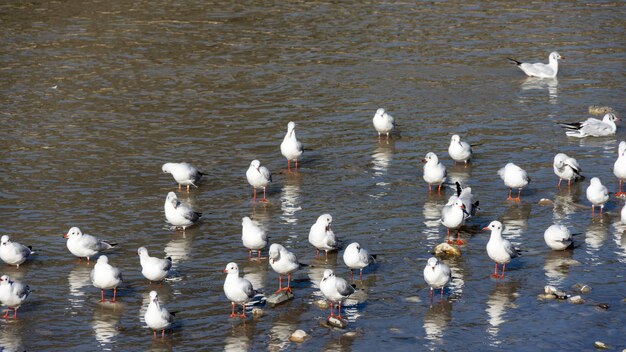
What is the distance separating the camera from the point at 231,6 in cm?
4050

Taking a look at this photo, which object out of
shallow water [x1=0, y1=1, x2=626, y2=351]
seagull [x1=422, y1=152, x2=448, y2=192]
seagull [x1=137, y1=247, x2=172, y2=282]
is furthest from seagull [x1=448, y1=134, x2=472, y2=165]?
seagull [x1=137, y1=247, x2=172, y2=282]

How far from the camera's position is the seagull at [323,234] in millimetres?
18516

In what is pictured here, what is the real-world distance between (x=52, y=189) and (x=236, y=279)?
294 inches

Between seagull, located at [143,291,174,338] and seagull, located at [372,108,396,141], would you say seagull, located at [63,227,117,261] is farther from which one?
seagull, located at [372,108,396,141]

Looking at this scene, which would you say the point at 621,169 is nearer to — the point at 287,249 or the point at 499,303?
the point at 499,303

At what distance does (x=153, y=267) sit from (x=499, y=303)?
18.5 feet

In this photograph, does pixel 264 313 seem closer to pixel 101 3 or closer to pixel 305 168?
pixel 305 168

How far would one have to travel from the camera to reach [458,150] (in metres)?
23.6

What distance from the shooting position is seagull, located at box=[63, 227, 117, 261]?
1842 centimetres

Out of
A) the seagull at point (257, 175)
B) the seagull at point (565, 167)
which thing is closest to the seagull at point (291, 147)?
the seagull at point (257, 175)

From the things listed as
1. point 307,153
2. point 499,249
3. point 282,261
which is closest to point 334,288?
point 282,261

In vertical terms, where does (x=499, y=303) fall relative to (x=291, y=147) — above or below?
below

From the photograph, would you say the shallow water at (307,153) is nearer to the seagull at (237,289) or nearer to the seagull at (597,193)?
the seagull at (237,289)

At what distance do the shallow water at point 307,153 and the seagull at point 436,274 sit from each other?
0.40m
